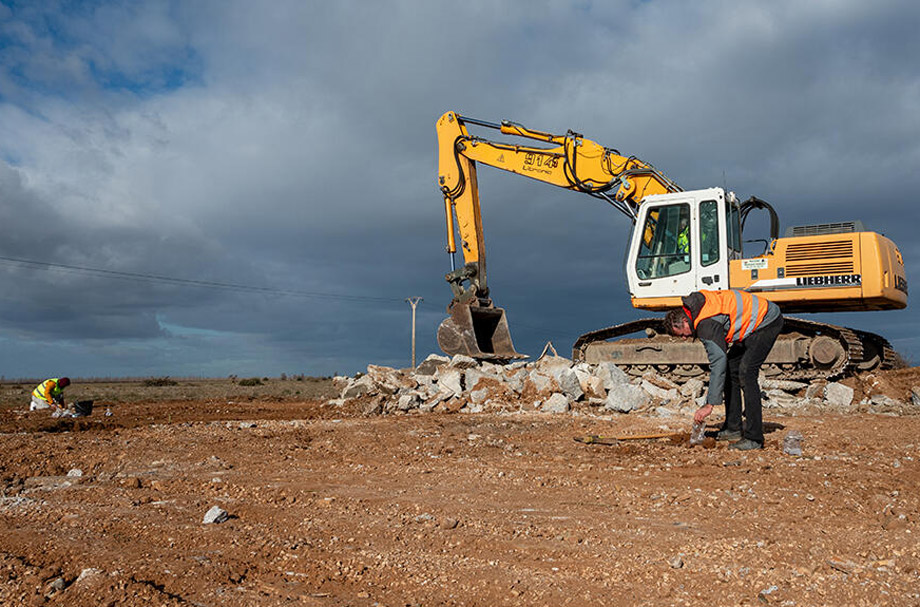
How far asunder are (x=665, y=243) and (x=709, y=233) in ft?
2.47

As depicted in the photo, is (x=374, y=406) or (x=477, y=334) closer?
(x=374, y=406)

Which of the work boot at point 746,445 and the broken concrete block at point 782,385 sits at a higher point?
the broken concrete block at point 782,385

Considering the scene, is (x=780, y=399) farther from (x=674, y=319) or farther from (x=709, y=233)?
(x=674, y=319)

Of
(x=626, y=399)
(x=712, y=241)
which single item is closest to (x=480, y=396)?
(x=626, y=399)

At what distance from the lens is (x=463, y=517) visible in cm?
433

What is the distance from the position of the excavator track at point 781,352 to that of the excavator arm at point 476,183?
6.99ft

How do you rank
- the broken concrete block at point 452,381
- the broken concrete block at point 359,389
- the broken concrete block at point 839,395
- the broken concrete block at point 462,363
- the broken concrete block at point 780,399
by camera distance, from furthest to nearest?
the broken concrete block at point 359,389 → the broken concrete block at point 462,363 → the broken concrete block at point 452,381 → the broken concrete block at point 839,395 → the broken concrete block at point 780,399

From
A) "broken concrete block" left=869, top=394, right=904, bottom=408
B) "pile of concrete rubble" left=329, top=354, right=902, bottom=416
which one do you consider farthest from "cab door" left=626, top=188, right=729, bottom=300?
"broken concrete block" left=869, top=394, right=904, bottom=408

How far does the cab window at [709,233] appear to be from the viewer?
1156 cm

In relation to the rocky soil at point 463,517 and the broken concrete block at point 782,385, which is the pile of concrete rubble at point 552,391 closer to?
the broken concrete block at point 782,385

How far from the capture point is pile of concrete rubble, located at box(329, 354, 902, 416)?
436 inches

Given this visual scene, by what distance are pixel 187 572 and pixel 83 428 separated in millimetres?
8082

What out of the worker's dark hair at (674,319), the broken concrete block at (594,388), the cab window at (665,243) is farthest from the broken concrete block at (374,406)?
the worker's dark hair at (674,319)

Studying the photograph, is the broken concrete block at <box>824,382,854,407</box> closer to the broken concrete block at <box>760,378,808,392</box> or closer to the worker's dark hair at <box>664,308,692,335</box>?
the broken concrete block at <box>760,378,808,392</box>
